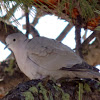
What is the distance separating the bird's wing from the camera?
183 centimetres

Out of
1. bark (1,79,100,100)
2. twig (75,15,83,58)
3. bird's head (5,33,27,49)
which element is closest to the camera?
bark (1,79,100,100)

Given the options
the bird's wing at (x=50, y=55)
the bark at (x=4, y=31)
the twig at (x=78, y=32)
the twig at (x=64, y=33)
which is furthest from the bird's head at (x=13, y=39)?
the twig at (x=64, y=33)

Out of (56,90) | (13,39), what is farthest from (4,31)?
(56,90)

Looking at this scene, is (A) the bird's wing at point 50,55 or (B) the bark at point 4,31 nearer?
(A) the bird's wing at point 50,55

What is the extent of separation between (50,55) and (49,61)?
0.06 metres

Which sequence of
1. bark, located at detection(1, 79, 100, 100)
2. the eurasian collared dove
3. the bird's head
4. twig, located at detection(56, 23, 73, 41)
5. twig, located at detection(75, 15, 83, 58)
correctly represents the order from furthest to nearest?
1. twig, located at detection(56, 23, 73, 41)
2. the bird's head
3. twig, located at detection(75, 15, 83, 58)
4. the eurasian collared dove
5. bark, located at detection(1, 79, 100, 100)

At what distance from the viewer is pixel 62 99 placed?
1523 mm

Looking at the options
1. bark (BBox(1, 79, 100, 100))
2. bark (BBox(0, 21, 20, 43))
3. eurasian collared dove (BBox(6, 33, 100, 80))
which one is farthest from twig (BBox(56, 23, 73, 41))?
bark (BBox(1, 79, 100, 100))

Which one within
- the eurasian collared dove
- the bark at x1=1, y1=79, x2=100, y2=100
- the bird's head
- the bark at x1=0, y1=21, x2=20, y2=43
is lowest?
the bark at x1=1, y1=79, x2=100, y2=100

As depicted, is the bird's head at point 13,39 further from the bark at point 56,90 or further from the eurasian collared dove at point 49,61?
the bark at point 56,90

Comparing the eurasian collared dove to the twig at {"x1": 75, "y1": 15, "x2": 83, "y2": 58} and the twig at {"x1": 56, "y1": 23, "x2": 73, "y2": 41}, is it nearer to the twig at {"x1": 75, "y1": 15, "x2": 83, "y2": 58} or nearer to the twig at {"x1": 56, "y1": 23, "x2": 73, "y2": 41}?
the twig at {"x1": 75, "y1": 15, "x2": 83, "y2": 58}

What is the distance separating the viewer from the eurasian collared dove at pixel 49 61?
179cm

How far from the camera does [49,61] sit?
1850 millimetres

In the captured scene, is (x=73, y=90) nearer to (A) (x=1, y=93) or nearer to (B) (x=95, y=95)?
(B) (x=95, y=95)
